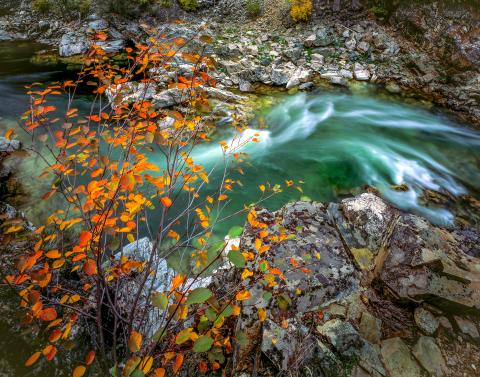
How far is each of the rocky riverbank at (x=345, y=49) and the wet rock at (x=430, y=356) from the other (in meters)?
7.01

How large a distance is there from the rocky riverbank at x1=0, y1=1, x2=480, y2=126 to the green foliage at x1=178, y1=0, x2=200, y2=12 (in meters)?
0.86

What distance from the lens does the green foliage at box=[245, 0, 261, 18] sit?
1210 cm

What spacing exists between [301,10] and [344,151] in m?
7.71

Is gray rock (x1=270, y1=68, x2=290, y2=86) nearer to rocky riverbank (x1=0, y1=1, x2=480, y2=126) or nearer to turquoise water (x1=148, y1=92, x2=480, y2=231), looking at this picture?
rocky riverbank (x1=0, y1=1, x2=480, y2=126)

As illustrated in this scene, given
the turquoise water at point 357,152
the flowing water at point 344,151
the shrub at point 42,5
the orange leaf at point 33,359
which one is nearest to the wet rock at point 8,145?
the flowing water at point 344,151

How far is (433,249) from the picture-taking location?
11.0 ft

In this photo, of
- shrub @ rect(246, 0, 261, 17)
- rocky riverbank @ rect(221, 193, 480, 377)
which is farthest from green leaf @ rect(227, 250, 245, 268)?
shrub @ rect(246, 0, 261, 17)

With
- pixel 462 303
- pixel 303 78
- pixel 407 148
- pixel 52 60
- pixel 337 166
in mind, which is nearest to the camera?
pixel 462 303

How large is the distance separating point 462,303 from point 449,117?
7.53 metres

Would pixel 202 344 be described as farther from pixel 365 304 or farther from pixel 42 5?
pixel 42 5

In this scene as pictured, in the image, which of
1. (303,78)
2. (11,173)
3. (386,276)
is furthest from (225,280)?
(303,78)

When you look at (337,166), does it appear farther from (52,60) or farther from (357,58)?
(52,60)

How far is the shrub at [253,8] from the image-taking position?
12.1 meters

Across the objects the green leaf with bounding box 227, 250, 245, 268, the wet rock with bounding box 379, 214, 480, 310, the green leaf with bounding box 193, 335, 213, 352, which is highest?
the green leaf with bounding box 227, 250, 245, 268
